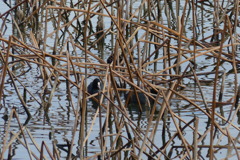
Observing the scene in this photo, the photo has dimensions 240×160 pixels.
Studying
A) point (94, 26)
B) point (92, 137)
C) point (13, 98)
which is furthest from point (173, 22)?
point (92, 137)

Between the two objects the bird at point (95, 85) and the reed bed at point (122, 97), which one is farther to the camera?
the bird at point (95, 85)

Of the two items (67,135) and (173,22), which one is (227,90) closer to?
(67,135)

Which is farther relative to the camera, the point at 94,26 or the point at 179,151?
the point at 94,26

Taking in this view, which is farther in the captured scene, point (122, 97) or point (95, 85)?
point (95, 85)

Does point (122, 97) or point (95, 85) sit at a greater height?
point (95, 85)

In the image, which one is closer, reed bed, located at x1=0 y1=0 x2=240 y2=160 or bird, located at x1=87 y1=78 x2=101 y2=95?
reed bed, located at x1=0 y1=0 x2=240 y2=160

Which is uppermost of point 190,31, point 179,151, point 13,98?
point 190,31

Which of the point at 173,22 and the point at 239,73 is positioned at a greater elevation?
the point at 173,22

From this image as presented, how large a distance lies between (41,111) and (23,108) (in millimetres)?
192

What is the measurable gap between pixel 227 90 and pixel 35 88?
216 cm

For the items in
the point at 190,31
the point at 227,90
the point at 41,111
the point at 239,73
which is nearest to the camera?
the point at 41,111

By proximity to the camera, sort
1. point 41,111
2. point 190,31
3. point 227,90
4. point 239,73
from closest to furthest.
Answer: point 41,111, point 227,90, point 239,73, point 190,31

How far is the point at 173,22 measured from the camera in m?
11.8

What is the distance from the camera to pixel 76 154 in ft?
19.0
